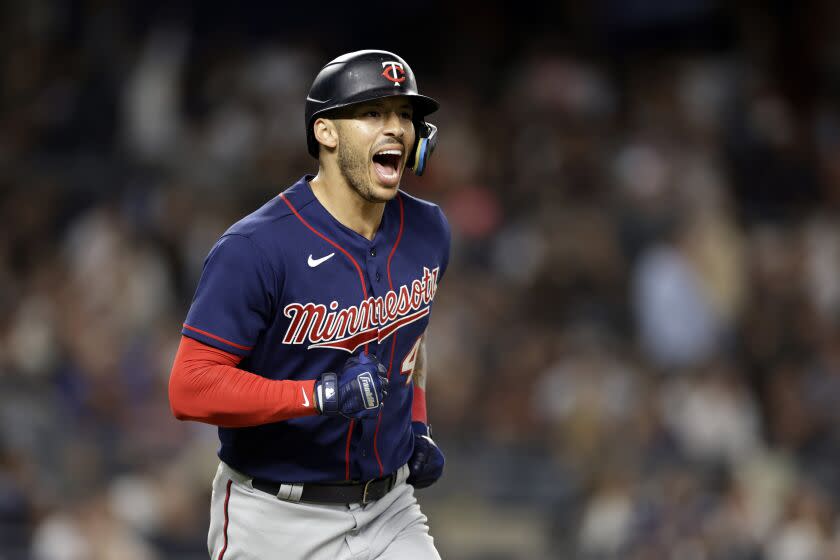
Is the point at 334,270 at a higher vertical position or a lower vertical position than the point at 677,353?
higher

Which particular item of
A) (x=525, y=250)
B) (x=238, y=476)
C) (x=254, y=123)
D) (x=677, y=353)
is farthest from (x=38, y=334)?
(x=238, y=476)

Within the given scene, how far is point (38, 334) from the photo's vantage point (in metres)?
7.91

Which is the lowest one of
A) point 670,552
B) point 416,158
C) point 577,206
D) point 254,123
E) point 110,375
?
point 670,552

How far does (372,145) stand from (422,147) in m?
0.17

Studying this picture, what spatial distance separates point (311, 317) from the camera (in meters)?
3.28

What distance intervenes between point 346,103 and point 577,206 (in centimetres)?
557

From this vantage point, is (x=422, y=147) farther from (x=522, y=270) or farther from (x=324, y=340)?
(x=522, y=270)

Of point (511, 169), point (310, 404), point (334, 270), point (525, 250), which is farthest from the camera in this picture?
point (511, 169)

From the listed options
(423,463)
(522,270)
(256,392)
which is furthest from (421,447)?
(522,270)

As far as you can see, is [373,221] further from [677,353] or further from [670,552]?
[677,353]

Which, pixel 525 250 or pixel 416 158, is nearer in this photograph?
pixel 416 158

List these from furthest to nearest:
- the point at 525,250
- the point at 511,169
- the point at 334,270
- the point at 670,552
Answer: the point at 511,169 < the point at 525,250 < the point at 670,552 < the point at 334,270

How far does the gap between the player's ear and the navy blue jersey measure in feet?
0.49

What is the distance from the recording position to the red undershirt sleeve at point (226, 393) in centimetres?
307
